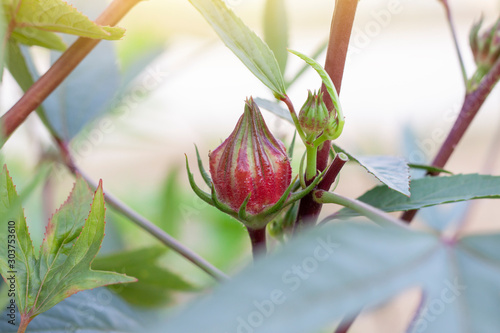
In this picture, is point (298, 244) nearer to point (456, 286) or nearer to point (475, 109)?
point (456, 286)

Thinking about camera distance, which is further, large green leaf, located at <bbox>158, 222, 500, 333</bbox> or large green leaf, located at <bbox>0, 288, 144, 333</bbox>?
large green leaf, located at <bbox>0, 288, 144, 333</bbox>

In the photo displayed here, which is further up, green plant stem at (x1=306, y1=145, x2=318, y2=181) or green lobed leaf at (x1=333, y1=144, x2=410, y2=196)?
green lobed leaf at (x1=333, y1=144, x2=410, y2=196)

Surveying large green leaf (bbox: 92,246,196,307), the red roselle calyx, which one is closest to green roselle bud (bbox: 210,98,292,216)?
the red roselle calyx

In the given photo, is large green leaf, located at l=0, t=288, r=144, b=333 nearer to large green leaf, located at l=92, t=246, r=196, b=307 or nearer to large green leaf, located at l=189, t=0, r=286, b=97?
large green leaf, located at l=92, t=246, r=196, b=307

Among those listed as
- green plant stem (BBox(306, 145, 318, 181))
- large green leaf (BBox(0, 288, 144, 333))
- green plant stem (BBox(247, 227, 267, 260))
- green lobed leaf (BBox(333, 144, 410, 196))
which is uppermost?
green lobed leaf (BBox(333, 144, 410, 196))

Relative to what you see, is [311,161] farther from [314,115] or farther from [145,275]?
[145,275]

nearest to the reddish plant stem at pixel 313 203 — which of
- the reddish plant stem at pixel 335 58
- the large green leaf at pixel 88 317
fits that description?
the reddish plant stem at pixel 335 58

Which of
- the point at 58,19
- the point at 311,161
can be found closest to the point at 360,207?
the point at 311,161
